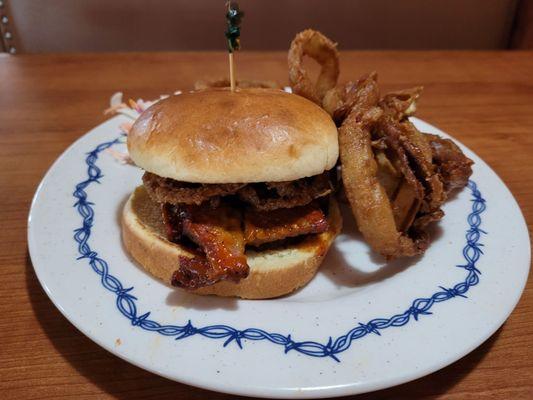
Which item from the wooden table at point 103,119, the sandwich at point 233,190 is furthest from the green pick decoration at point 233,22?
the wooden table at point 103,119

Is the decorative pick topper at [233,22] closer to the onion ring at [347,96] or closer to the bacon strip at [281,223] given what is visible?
the onion ring at [347,96]

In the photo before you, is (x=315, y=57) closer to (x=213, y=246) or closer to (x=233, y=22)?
(x=233, y=22)

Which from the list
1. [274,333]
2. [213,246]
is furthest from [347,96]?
[274,333]

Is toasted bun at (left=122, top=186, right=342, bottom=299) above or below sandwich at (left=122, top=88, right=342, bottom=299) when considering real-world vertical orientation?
below

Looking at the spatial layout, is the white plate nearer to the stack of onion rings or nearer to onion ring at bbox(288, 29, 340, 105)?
the stack of onion rings

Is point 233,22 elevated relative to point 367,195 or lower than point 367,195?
elevated

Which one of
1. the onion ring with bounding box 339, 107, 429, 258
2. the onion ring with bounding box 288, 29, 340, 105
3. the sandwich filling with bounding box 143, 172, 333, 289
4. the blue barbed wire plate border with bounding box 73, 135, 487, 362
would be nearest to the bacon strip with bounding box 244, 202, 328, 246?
the sandwich filling with bounding box 143, 172, 333, 289

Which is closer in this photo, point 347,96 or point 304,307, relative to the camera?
point 304,307

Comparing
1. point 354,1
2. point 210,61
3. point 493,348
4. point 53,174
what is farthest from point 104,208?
point 354,1
